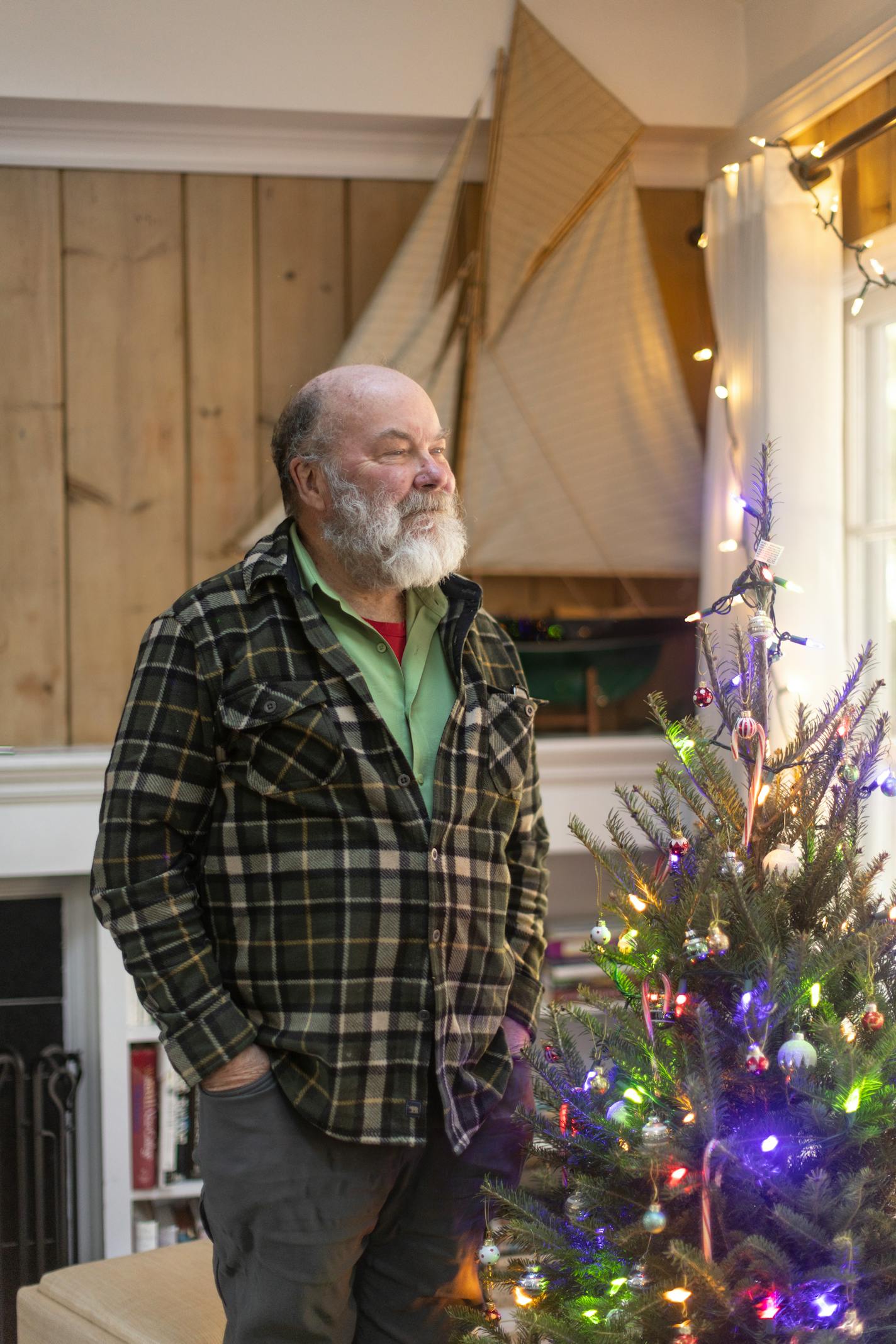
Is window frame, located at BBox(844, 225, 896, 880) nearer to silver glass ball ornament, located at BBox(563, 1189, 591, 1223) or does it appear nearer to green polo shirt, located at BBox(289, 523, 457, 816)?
green polo shirt, located at BBox(289, 523, 457, 816)

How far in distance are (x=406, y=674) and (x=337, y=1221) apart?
23.4 inches

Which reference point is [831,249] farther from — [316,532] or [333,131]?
[316,532]

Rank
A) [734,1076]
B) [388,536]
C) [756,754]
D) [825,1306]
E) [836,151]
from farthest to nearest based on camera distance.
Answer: [836,151] < [388,536] < [756,754] < [734,1076] < [825,1306]

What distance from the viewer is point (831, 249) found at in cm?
225

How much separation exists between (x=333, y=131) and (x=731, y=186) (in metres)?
0.79

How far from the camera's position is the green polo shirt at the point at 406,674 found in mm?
1438

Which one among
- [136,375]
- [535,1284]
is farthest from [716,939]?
[136,375]

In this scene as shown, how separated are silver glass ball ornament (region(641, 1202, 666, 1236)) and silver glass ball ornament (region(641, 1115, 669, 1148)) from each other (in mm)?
53

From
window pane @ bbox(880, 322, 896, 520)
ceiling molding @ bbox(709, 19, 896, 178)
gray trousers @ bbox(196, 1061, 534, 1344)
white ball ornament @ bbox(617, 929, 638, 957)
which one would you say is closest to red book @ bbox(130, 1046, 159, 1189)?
gray trousers @ bbox(196, 1061, 534, 1344)

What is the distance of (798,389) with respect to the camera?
7.42 ft

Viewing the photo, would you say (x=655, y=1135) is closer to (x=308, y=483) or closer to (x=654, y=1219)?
(x=654, y=1219)

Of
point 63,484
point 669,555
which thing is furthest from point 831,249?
point 63,484

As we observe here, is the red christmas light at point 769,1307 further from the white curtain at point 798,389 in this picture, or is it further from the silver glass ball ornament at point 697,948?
the white curtain at point 798,389

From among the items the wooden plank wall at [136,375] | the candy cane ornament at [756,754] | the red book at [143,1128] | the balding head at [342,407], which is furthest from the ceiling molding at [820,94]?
the red book at [143,1128]
